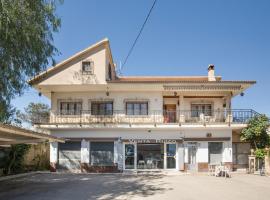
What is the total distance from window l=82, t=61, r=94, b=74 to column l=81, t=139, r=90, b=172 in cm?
528

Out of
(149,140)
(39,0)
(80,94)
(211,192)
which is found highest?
(39,0)

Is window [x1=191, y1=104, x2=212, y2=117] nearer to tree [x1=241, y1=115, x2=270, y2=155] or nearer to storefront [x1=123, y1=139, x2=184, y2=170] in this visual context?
storefront [x1=123, y1=139, x2=184, y2=170]

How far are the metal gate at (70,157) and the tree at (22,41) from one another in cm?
870

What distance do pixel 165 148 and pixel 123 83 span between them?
6015 mm

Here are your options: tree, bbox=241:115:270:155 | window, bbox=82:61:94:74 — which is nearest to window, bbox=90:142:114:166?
window, bbox=82:61:94:74

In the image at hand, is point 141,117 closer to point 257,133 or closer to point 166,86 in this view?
point 166,86

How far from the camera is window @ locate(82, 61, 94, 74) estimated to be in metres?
26.5

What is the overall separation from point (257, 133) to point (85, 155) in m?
12.8

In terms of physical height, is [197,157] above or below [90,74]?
below

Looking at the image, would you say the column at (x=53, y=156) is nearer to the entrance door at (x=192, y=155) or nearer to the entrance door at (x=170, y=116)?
the entrance door at (x=170, y=116)

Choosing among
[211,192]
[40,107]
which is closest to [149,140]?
[211,192]

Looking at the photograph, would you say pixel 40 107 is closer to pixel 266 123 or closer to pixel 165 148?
pixel 165 148

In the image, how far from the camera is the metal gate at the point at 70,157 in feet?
87.7

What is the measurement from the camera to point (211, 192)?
14.8 m
